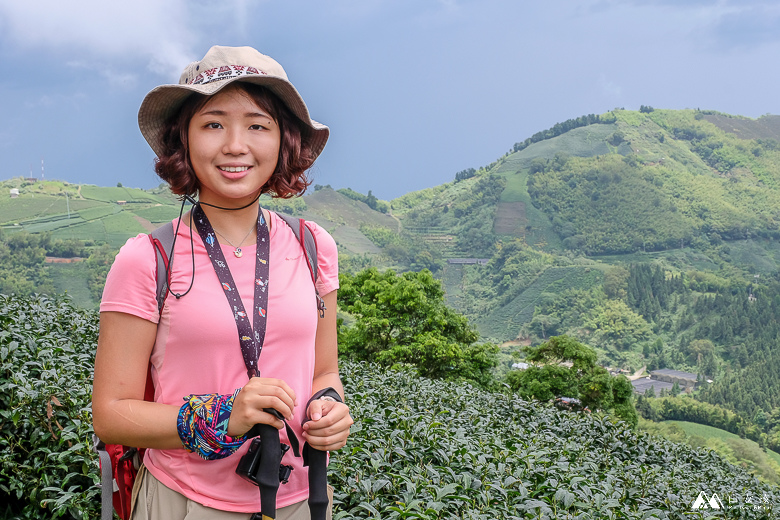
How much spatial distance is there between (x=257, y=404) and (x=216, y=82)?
0.54 metres

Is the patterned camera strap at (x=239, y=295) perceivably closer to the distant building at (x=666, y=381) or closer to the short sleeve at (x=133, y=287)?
the short sleeve at (x=133, y=287)

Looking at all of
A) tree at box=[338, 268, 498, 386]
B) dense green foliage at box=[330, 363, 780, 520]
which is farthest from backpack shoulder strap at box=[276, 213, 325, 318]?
tree at box=[338, 268, 498, 386]

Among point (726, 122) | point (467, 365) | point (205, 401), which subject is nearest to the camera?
point (205, 401)

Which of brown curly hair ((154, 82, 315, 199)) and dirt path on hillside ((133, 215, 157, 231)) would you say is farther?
dirt path on hillside ((133, 215, 157, 231))

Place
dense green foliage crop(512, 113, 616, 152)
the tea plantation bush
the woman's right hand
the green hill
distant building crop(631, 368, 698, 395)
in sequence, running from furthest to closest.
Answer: dense green foliage crop(512, 113, 616, 152) → the green hill → distant building crop(631, 368, 698, 395) → the tea plantation bush → the woman's right hand

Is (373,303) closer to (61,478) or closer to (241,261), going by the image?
(61,478)

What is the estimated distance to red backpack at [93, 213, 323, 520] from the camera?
3.41 feet

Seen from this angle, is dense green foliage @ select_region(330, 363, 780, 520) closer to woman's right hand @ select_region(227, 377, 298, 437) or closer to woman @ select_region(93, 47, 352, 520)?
woman @ select_region(93, 47, 352, 520)

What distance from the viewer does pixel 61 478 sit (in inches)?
93.5

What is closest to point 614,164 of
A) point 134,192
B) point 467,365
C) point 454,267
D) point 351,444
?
point 454,267

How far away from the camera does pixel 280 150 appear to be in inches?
46.6

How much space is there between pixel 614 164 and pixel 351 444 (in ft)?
415

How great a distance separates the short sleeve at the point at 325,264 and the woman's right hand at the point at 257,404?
29 cm

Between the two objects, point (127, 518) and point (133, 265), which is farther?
point (127, 518)
